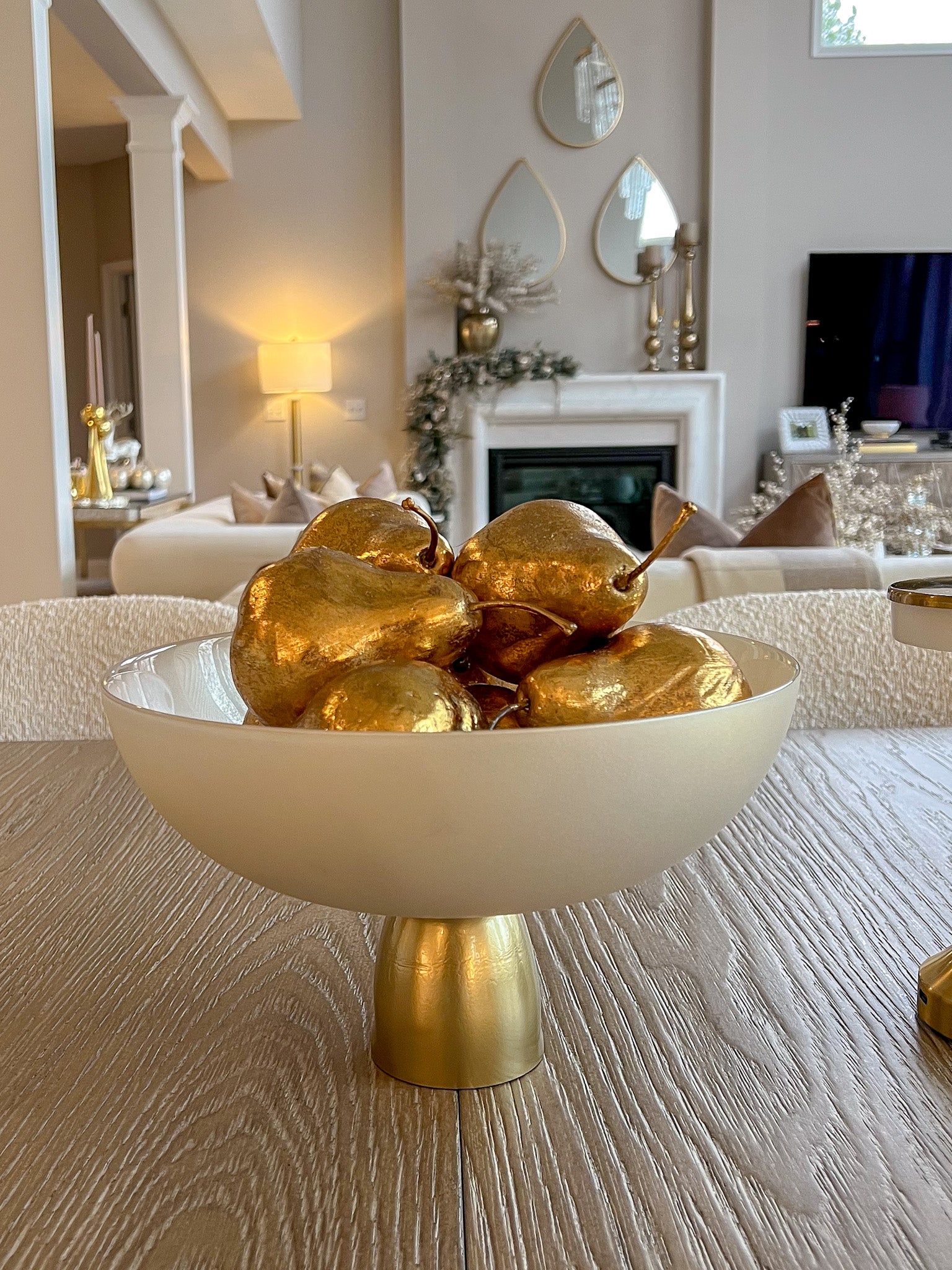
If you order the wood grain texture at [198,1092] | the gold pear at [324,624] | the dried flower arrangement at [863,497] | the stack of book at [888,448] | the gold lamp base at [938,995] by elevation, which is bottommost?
the dried flower arrangement at [863,497]

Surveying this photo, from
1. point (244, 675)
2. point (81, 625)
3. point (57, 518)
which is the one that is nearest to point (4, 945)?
point (244, 675)

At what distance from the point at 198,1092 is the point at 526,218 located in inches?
247

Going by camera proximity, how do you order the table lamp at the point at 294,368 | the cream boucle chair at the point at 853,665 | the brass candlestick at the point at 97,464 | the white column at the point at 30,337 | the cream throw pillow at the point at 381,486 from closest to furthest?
the cream boucle chair at the point at 853,665
the white column at the point at 30,337
the brass candlestick at the point at 97,464
the cream throw pillow at the point at 381,486
the table lamp at the point at 294,368

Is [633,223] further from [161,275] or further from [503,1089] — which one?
[503,1089]

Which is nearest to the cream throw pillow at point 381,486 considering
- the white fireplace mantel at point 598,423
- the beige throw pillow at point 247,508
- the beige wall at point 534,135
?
the beige throw pillow at point 247,508

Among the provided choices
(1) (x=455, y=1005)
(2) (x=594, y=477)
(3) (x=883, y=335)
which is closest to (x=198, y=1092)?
(1) (x=455, y=1005)

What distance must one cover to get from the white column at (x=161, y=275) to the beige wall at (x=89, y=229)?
2419mm

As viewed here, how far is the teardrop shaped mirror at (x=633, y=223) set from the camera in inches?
243

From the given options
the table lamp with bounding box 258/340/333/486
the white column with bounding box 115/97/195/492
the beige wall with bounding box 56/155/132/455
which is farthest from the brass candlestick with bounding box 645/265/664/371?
the beige wall with bounding box 56/155/132/455

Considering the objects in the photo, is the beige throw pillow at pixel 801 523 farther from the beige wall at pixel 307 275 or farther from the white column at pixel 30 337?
the beige wall at pixel 307 275

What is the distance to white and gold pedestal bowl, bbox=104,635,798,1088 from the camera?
358 millimetres

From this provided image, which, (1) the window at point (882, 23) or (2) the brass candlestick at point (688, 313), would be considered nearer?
(2) the brass candlestick at point (688, 313)

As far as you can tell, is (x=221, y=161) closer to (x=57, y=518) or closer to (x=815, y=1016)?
(x=57, y=518)

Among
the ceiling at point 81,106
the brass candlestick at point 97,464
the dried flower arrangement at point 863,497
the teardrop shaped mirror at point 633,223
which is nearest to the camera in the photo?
the brass candlestick at point 97,464
